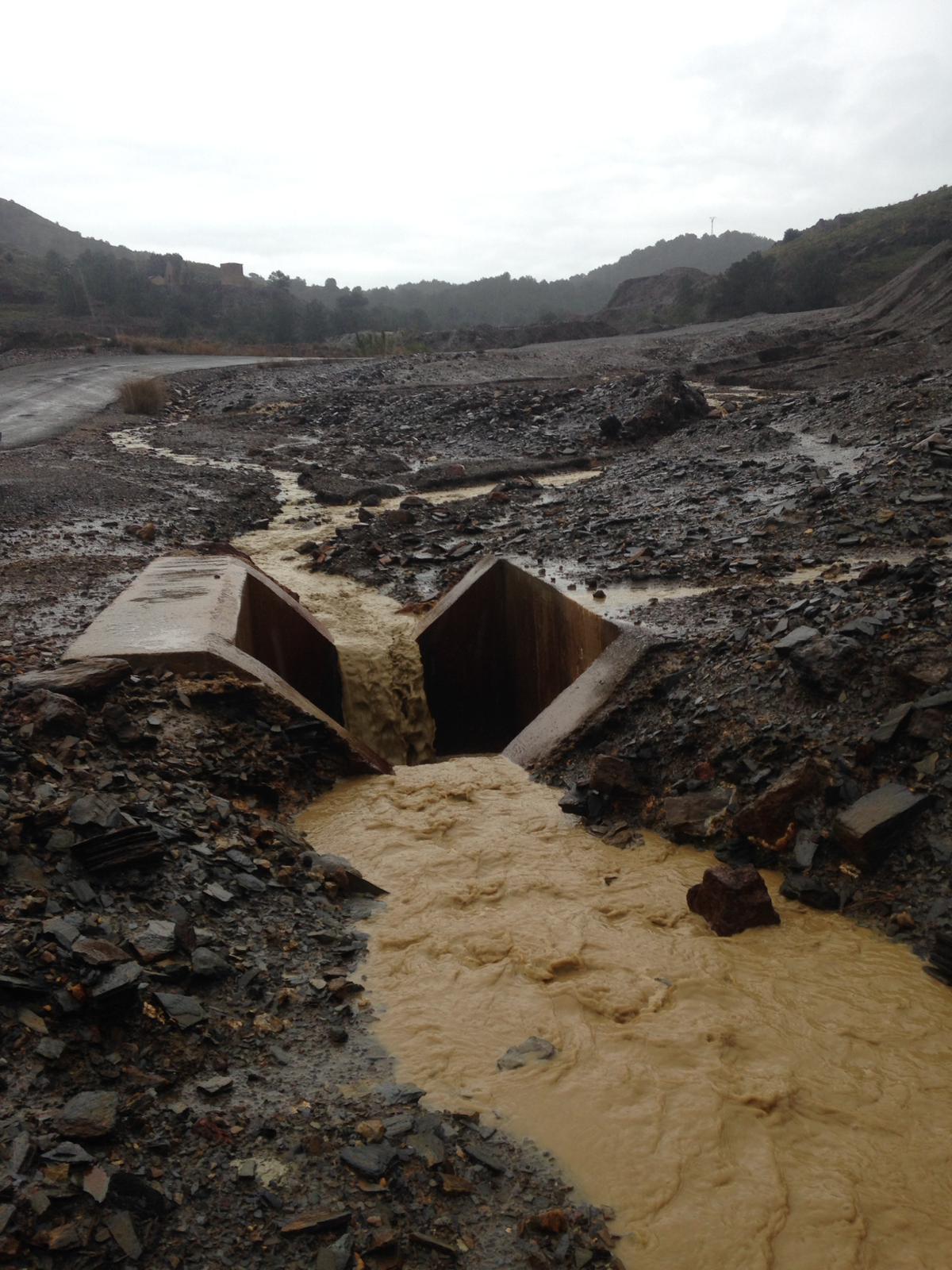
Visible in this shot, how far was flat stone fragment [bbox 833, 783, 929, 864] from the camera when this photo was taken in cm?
380

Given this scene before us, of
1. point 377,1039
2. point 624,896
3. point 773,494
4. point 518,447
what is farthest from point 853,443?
point 377,1039

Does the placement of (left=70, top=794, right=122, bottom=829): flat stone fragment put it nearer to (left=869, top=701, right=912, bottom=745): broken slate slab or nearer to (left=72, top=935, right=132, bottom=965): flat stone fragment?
(left=72, top=935, right=132, bottom=965): flat stone fragment

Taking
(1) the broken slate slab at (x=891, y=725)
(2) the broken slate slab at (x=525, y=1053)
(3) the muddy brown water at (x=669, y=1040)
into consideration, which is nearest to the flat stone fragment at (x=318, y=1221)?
(3) the muddy brown water at (x=669, y=1040)

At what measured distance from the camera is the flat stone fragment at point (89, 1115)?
2.38m

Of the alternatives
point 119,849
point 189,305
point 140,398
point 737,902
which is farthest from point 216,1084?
point 189,305

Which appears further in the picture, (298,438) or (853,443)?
(298,438)

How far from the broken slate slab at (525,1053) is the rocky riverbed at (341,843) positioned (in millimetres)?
346

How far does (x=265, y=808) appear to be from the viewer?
16.4 feet

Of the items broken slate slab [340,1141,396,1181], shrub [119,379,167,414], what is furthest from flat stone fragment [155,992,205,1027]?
shrub [119,379,167,414]

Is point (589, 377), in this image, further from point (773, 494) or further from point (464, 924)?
point (464, 924)

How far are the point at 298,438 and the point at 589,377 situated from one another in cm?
733

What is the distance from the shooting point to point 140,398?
1817 cm

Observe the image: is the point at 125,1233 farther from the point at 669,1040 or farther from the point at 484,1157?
the point at 669,1040

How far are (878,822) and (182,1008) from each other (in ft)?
9.24
